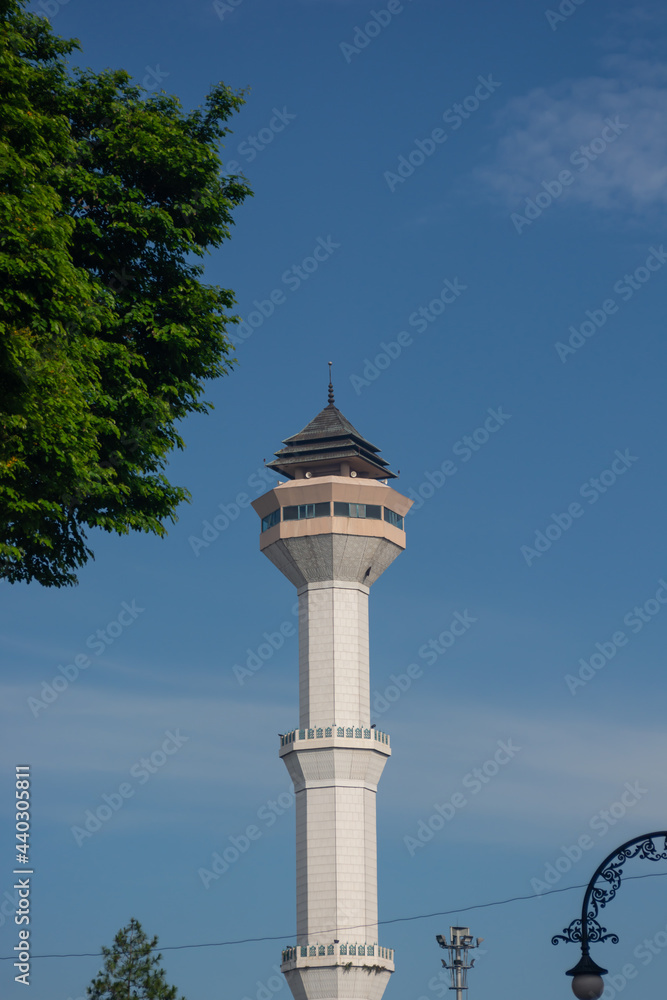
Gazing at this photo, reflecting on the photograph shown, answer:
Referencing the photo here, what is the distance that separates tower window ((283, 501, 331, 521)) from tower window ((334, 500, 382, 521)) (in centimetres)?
75

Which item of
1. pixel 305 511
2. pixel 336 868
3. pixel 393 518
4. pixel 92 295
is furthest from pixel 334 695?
pixel 92 295

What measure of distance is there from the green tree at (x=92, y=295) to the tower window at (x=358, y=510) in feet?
228

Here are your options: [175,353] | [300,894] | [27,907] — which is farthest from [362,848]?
[175,353]

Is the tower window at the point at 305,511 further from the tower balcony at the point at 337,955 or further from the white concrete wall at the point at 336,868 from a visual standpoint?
the tower balcony at the point at 337,955

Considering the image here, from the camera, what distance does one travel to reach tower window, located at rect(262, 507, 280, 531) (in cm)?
10575

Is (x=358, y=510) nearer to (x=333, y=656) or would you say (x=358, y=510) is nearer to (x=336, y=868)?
(x=333, y=656)

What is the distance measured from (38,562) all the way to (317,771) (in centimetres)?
6975

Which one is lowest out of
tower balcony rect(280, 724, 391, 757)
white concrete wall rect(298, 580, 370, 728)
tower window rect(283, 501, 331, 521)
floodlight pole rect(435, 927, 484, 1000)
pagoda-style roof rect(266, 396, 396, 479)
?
floodlight pole rect(435, 927, 484, 1000)

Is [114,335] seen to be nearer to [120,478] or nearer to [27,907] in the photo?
[120,478]

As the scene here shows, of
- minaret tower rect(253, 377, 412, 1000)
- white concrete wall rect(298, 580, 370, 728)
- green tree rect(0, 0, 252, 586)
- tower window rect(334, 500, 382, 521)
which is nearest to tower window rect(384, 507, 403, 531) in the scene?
minaret tower rect(253, 377, 412, 1000)

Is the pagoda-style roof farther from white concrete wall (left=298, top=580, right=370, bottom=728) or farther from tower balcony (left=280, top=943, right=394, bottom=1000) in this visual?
tower balcony (left=280, top=943, right=394, bottom=1000)

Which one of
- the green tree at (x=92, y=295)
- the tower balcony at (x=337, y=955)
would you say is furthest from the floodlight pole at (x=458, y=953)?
the green tree at (x=92, y=295)

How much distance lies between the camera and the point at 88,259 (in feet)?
108

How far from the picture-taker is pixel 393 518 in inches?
4252
